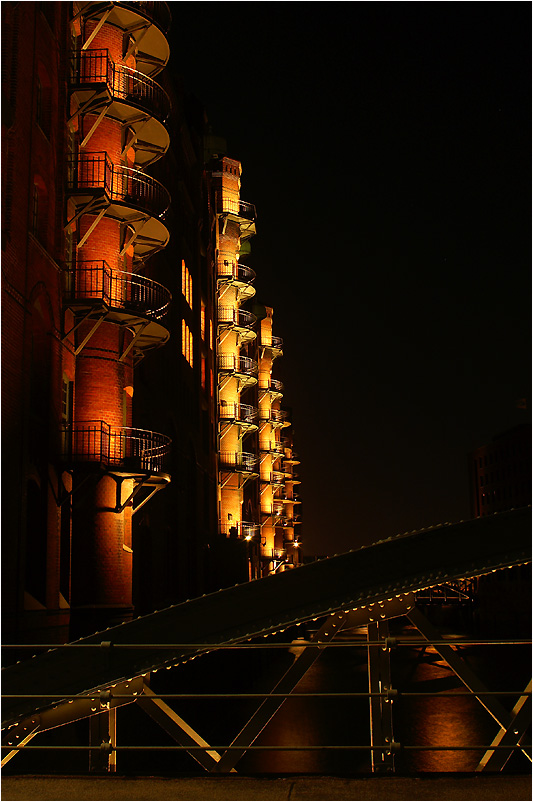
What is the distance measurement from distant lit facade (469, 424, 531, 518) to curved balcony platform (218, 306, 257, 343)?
60099mm

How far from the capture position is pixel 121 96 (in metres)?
21.9

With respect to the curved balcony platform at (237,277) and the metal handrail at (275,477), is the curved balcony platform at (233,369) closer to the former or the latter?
the curved balcony platform at (237,277)

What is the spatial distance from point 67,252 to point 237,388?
103ft

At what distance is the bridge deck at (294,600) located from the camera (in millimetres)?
6938

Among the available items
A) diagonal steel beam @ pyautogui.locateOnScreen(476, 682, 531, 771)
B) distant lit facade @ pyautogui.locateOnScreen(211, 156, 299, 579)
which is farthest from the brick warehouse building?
distant lit facade @ pyautogui.locateOnScreen(211, 156, 299, 579)

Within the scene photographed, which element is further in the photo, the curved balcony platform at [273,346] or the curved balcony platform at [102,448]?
the curved balcony platform at [273,346]

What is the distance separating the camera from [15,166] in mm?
16984

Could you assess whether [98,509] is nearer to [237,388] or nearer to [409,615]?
[409,615]

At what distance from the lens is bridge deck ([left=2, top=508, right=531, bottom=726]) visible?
6.94 metres

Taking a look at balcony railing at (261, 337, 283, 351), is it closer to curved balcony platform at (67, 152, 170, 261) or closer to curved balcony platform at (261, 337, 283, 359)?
curved balcony platform at (261, 337, 283, 359)

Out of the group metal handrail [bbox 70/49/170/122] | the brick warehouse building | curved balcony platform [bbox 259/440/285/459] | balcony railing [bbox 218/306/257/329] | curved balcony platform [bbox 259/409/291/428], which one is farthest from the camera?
curved balcony platform [bbox 259/440/285/459]

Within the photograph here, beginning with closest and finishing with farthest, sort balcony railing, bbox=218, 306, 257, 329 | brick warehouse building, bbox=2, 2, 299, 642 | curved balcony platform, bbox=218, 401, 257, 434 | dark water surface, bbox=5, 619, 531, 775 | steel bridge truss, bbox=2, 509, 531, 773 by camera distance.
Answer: steel bridge truss, bbox=2, 509, 531, 773, brick warehouse building, bbox=2, 2, 299, 642, dark water surface, bbox=5, 619, 531, 775, curved balcony platform, bbox=218, 401, 257, 434, balcony railing, bbox=218, 306, 257, 329

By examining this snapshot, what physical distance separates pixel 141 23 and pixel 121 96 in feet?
7.41

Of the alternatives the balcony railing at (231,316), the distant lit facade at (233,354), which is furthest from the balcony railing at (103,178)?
the balcony railing at (231,316)
